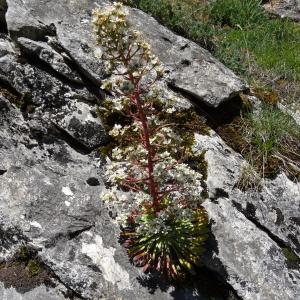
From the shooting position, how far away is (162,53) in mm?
5949

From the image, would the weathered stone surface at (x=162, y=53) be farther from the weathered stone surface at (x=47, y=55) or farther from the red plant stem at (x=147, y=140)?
the red plant stem at (x=147, y=140)

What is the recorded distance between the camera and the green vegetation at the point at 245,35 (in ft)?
23.6

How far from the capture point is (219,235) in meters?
4.55

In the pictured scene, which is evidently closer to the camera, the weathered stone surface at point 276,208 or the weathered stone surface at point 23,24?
the weathered stone surface at point 276,208

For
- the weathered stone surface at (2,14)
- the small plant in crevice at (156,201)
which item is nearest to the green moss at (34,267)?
the small plant in crevice at (156,201)

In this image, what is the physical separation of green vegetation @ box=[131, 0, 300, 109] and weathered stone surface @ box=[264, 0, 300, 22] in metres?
0.49

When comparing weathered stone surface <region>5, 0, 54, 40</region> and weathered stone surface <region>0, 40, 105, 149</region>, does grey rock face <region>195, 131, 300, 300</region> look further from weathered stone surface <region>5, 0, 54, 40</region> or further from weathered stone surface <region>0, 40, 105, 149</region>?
weathered stone surface <region>5, 0, 54, 40</region>

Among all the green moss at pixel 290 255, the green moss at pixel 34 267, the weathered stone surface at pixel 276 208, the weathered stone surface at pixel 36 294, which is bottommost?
the weathered stone surface at pixel 36 294

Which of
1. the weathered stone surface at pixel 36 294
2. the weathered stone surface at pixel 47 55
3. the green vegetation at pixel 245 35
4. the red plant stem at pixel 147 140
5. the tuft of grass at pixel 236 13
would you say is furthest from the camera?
the tuft of grass at pixel 236 13

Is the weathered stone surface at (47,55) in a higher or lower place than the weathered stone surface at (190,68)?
lower

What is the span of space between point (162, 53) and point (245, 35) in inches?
118

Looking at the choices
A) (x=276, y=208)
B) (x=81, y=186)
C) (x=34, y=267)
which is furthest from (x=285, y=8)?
(x=34, y=267)

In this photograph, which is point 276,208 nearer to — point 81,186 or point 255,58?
point 81,186

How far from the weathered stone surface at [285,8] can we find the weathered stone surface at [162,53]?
418 centimetres
